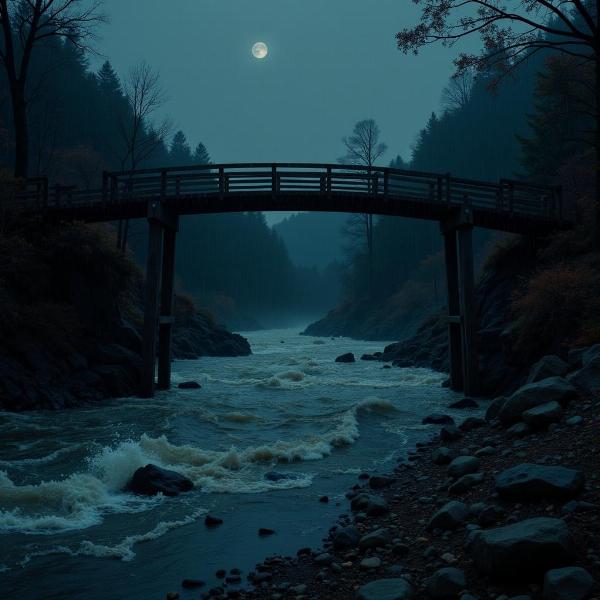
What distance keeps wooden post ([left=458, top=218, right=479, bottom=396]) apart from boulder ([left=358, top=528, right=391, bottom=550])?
12.1 meters

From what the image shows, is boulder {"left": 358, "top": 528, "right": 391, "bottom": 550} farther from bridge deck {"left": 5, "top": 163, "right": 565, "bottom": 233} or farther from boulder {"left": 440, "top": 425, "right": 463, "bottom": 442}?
bridge deck {"left": 5, "top": 163, "right": 565, "bottom": 233}

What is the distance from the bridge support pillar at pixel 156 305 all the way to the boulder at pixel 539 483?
44.7 ft

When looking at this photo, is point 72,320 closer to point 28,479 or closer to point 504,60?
point 28,479

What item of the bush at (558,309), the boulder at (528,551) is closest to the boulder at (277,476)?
the boulder at (528,551)

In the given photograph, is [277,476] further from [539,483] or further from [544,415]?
[539,483]

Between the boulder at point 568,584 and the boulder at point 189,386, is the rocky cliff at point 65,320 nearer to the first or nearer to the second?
the boulder at point 189,386

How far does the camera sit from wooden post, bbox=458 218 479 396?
56.6 ft

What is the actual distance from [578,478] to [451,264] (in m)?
14.7

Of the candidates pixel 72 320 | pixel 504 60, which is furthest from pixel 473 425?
pixel 72 320

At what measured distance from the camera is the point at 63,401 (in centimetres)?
1514

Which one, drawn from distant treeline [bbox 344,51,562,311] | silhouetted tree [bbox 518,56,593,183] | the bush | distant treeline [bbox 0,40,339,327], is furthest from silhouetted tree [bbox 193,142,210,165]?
the bush

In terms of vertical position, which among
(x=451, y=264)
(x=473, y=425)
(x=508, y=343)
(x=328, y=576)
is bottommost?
(x=328, y=576)

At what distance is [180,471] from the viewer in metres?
9.15

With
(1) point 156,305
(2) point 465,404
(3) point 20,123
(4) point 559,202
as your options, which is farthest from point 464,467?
(3) point 20,123
